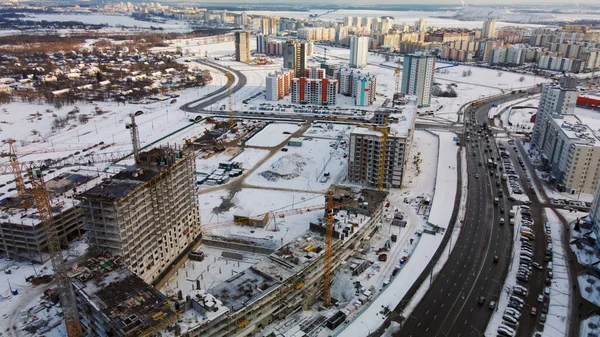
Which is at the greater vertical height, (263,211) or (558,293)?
(558,293)

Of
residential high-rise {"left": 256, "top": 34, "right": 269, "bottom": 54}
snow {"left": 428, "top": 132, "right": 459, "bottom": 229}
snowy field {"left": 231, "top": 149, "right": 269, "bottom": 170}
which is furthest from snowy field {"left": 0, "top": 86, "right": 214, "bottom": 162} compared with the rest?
residential high-rise {"left": 256, "top": 34, "right": 269, "bottom": 54}

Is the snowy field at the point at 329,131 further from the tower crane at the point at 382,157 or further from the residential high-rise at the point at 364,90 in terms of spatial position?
the tower crane at the point at 382,157

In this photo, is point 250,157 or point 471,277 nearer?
point 471,277

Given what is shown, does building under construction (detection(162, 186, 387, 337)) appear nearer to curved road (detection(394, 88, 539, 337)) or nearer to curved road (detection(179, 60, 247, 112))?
curved road (detection(394, 88, 539, 337))

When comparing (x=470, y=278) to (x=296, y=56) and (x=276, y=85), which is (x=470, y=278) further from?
(x=296, y=56)

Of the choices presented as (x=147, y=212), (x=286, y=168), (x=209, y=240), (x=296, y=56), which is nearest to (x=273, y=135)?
(x=286, y=168)
